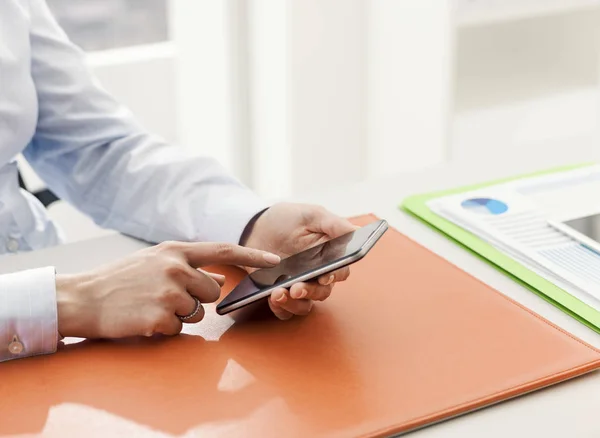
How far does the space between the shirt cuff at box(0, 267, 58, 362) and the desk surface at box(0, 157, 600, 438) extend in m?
0.17

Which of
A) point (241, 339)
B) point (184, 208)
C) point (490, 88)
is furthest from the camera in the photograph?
point (490, 88)

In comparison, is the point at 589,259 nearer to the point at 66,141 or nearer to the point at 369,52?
the point at 66,141

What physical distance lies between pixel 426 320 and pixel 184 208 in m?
0.41

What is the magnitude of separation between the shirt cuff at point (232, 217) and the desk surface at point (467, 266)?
0.11 metres

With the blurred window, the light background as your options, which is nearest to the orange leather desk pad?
the light background

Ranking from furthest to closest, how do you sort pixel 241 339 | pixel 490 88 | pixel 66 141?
pixel 490 88 → pixel 66 141 → pixel 241 339

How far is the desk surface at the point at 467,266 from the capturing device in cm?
83

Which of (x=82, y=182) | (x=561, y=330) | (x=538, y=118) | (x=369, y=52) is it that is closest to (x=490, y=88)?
(x=538, y=118)

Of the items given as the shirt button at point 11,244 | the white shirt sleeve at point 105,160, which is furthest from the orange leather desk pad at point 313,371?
the shirt button at point 11,244

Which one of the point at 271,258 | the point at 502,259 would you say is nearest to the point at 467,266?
the point at 502,259

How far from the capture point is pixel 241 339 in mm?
963

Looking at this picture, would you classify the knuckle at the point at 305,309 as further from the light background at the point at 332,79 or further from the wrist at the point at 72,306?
the light background at the point at 332,79

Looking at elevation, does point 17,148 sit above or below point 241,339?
above

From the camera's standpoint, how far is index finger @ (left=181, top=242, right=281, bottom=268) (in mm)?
1019
